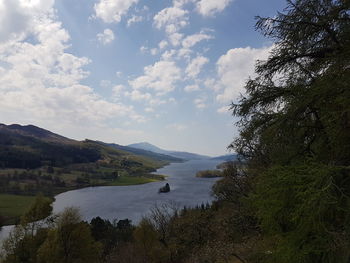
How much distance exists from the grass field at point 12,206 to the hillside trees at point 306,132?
230 ft

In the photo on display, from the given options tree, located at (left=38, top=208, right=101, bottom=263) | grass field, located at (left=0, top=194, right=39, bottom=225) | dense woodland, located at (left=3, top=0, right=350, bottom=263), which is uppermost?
dense woodland, located at (left=3, top=0, right=350, bottom=263)

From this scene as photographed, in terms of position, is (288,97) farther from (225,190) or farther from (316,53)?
(225,190)

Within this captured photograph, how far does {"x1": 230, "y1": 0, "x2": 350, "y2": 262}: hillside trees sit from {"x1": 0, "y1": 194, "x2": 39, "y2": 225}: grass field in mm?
70086

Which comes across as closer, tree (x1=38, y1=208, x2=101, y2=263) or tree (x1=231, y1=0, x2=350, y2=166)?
tree (x1=231, y1=0, x2=350, y2=166)

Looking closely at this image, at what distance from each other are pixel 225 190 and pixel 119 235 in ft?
93.6

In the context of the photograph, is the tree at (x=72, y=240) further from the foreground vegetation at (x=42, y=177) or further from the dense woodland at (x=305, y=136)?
the foreground vegetation at (x=42, y=177)

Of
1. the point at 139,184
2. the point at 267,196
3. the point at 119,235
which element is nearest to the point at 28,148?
the point at 139,184

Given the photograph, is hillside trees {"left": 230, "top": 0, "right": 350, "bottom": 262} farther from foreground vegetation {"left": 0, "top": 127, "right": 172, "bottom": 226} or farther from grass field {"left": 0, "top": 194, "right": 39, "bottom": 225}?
foreground vegetation {"left": 0, "top": 127, "right": 172, "bottom": 226}

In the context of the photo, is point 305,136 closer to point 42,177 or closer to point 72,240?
point 72,240

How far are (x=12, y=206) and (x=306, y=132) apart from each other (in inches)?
3703

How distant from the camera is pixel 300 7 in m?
5.75

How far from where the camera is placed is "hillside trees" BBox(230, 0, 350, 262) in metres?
3.88

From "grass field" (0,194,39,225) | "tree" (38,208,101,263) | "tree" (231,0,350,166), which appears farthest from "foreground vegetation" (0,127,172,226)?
"tree" (231,0,350,166)

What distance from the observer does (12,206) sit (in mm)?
80938
